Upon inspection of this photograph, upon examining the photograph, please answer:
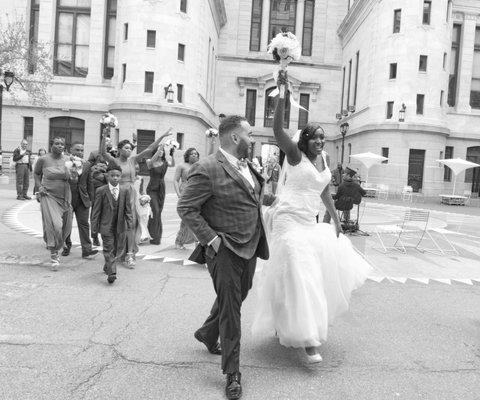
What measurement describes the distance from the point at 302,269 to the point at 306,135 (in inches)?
46.4

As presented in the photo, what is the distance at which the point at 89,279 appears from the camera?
7.05 m

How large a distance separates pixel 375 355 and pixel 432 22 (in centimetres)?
3590

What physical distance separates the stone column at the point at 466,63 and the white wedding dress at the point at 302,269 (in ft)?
129

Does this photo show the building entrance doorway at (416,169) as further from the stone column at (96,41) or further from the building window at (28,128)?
the building window at (28,128)

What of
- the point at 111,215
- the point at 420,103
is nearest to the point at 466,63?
the point at 420,103

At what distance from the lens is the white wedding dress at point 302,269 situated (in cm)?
409

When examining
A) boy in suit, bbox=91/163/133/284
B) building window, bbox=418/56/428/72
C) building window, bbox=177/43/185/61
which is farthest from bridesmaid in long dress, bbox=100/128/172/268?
building window, bbox=418/56/428/72

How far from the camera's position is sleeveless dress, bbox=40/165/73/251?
7664 mm

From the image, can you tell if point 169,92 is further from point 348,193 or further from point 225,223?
point 225,223

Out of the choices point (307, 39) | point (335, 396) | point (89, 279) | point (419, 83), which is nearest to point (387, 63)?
point (419, 83)

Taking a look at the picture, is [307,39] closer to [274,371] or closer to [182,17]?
[182,17]

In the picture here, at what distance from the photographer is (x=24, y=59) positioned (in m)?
30.7

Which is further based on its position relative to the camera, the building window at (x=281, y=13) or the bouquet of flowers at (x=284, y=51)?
the building window at (x=281, y=13)

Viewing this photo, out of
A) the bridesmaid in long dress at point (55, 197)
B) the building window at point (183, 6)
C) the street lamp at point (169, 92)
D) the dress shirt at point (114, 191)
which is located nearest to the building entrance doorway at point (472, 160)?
the street lamp at point (169, 92)
